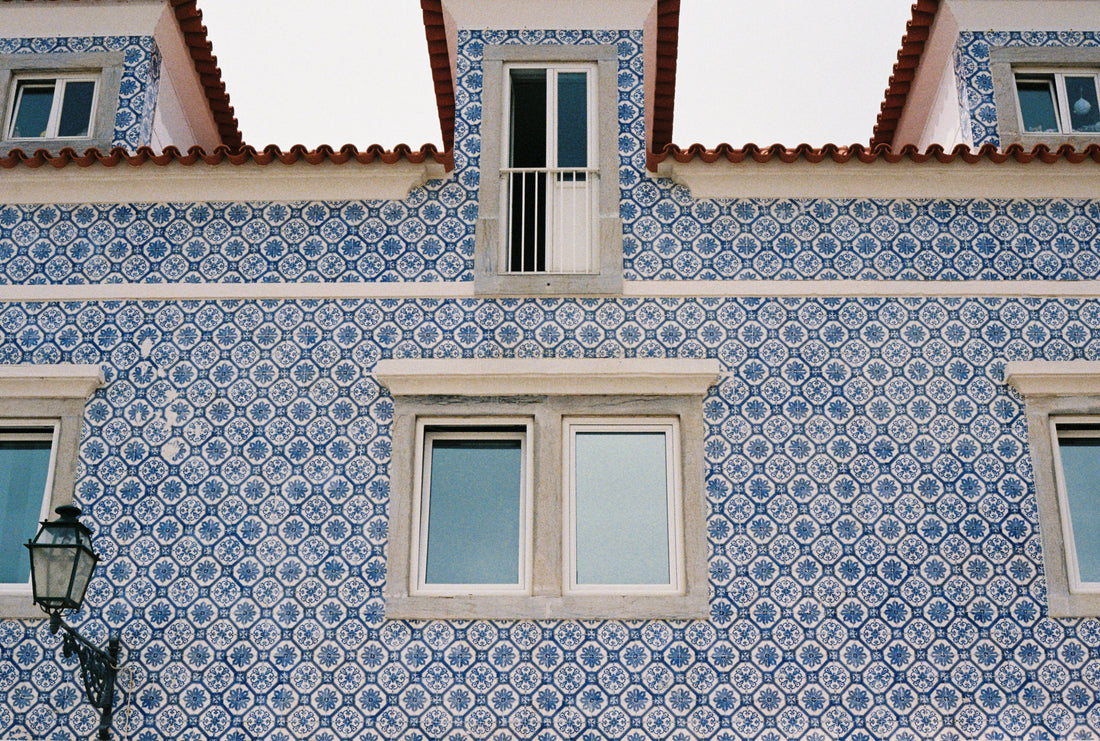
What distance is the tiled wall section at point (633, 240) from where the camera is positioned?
854 cm

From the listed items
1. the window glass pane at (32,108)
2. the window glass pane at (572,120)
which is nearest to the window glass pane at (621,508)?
the window glass pane at (572,120)

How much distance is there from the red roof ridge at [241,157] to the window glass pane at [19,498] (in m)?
1.88

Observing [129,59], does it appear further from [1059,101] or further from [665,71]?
[1059,101]

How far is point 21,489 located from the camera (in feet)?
26.6

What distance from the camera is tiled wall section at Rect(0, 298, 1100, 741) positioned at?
7383mm

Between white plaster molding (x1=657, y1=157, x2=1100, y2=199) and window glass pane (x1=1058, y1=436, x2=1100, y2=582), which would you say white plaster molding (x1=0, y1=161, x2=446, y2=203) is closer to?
white plaster molding (x1=657, y1=157, x2=1100, y2=199)

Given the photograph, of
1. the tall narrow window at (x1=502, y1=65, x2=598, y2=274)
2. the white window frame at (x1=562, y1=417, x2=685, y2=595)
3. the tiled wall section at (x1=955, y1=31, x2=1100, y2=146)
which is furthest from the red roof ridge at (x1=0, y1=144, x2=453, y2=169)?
the tiled wall section at (x1=955, y1=31, x2=1100, y2=146)

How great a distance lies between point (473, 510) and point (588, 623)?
3.40 ft

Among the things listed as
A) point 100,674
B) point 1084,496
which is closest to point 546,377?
point 100,674

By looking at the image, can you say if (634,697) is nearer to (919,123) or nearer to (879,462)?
(879,462)

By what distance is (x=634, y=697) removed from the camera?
7.38 m

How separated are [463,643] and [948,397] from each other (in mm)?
3327

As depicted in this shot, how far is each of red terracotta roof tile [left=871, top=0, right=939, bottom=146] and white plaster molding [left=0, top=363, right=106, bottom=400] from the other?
651cm

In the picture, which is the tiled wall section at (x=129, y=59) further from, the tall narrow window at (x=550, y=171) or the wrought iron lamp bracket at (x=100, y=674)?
the wrought iron lamp bracket at (x=100, y=674)
